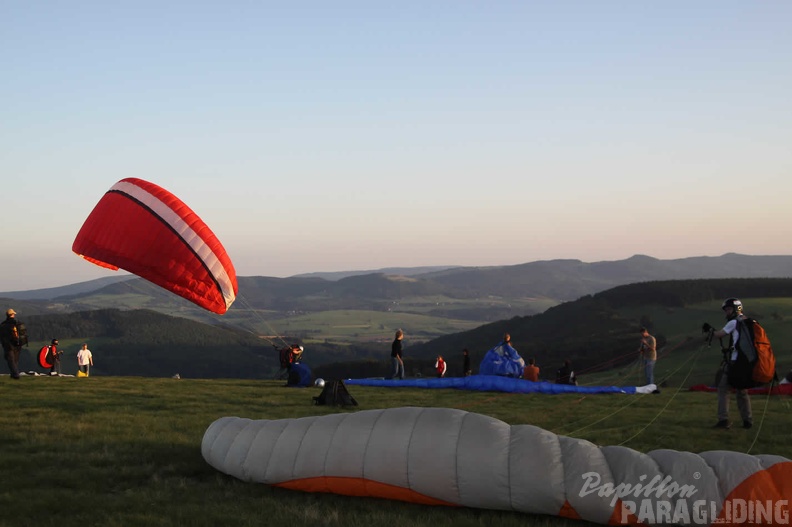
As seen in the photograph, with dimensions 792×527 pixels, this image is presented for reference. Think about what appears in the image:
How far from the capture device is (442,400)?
20.3 metres

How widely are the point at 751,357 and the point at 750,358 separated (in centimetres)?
2

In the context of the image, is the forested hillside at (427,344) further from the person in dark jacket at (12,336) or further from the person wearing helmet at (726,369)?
the person in dark jacket at (12,336)

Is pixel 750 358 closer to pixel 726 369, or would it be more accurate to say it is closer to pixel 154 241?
pixel 726 369

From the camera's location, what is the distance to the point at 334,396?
18047 millimetres

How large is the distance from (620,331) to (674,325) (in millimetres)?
5253

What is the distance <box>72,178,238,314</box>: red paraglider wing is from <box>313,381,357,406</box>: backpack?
701 cm

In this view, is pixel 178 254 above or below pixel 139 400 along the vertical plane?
above

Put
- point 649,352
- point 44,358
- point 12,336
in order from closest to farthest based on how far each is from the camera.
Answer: point 12,336 → point 649,352 → point 44,358

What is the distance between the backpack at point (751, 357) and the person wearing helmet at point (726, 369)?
10 centimetres

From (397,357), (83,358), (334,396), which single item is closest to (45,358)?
(83,358)

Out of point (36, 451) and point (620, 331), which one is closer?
point (36, 451)

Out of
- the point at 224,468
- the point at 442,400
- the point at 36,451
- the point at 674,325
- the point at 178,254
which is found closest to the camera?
the point at 224,468

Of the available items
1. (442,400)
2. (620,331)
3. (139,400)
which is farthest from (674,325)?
(139,400)

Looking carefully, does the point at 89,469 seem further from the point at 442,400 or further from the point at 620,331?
the point at 620,331
